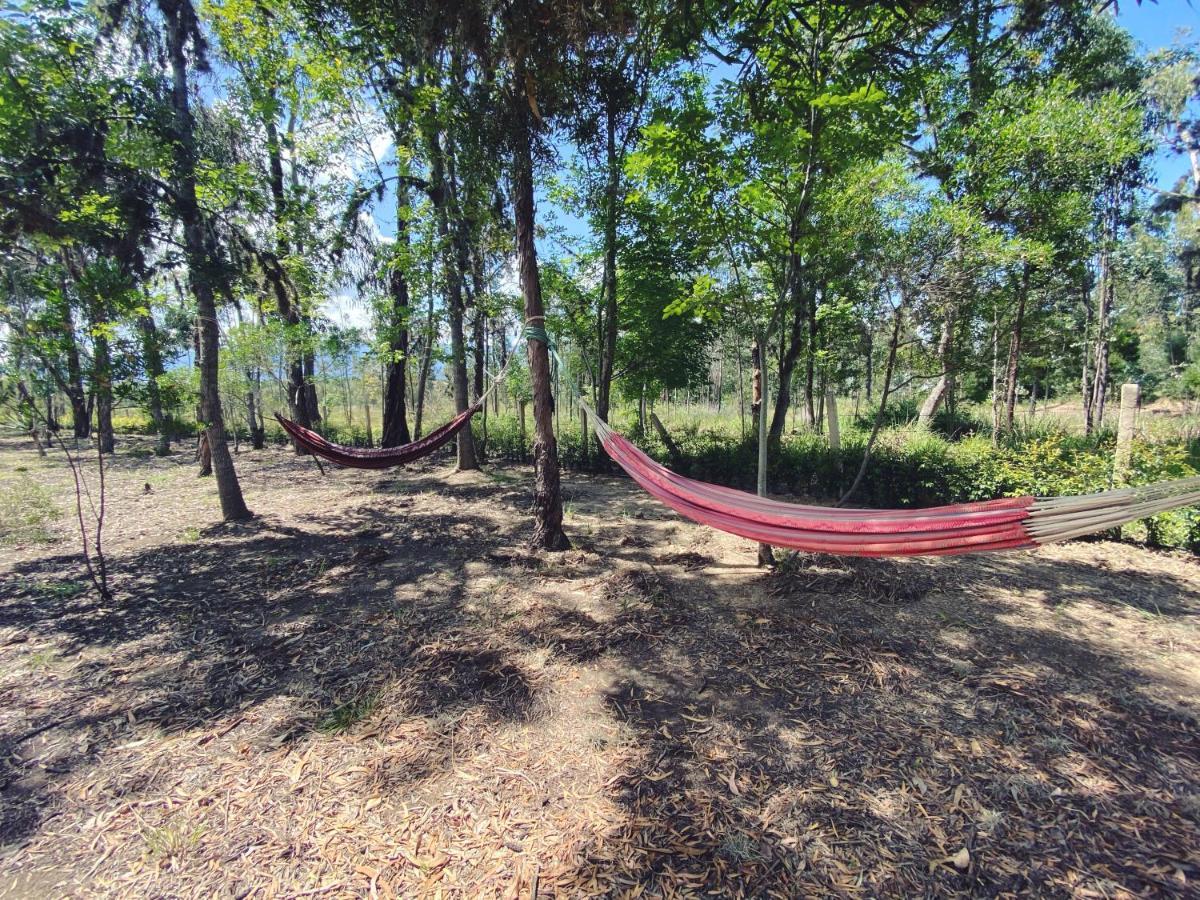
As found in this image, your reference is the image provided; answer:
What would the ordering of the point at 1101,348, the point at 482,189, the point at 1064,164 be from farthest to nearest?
the point at 1101,348
the point at 482,189
the point at 1064,164

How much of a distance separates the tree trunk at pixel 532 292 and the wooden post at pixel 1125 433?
15.0 ft

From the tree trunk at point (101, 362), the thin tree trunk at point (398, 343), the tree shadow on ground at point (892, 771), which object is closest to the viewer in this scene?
the tree shadow on ground at point (892, 771)

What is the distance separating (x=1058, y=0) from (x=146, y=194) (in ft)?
Result: 18.1

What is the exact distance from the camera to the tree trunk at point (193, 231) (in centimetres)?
379

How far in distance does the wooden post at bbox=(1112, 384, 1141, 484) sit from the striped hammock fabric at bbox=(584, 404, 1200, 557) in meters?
3.07

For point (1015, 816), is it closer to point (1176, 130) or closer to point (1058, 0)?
point (1058, 0)

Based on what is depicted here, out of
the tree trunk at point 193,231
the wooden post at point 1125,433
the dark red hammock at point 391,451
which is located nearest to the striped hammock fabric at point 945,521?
the dark red hammock at point 391,451

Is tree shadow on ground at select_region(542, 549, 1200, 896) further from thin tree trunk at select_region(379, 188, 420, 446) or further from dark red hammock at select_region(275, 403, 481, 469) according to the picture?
thin tree trunk at select_region(379, 188, 420, 446)

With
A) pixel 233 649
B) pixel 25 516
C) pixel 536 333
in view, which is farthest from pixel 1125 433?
pixel 25 516

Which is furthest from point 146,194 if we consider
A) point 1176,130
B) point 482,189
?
point 1176,130

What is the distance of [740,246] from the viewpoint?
343 cm

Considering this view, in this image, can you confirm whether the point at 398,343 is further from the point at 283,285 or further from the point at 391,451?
the point at 391,451

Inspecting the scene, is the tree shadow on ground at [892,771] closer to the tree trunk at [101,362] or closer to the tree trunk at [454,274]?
the tree trunk at [101,362]

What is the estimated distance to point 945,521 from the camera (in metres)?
1.90
